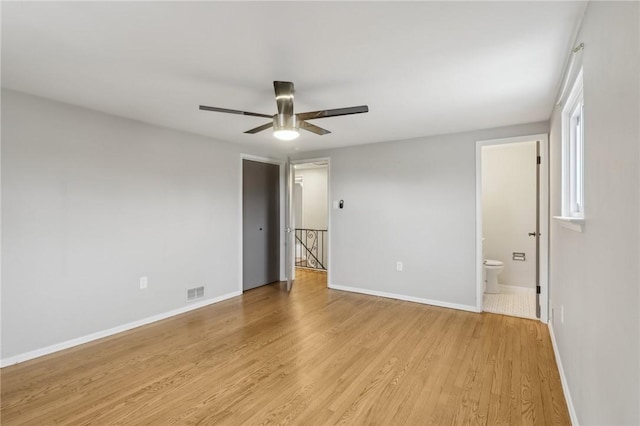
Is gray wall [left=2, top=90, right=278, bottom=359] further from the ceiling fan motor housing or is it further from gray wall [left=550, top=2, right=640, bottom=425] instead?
gray wall [left=550, top=2, right=640, bottom=425]

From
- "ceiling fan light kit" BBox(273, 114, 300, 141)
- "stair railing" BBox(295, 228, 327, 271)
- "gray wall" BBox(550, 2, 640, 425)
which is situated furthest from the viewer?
"stair railing" BBox(295, 228, 327, 271)

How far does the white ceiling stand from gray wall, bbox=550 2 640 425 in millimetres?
455

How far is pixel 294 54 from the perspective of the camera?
6.76ft

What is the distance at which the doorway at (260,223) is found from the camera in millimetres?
5027

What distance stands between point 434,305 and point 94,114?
14.8 ft

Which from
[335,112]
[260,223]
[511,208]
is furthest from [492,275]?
[335,112]

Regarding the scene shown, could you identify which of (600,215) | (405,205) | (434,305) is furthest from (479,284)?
(600,215)

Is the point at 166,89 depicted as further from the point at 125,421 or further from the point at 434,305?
the point at 434,305

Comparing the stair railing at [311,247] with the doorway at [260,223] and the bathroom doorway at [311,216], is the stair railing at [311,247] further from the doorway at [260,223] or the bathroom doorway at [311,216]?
the doorway at [260,223]

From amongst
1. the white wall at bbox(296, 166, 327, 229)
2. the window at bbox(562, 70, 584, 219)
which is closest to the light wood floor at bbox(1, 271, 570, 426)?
the window at bbox(562, 70, 584, 219)

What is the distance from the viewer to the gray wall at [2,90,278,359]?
8.85 ft

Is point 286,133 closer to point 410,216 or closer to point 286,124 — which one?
point 286,124

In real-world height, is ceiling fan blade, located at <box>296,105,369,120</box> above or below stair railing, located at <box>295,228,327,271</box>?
above

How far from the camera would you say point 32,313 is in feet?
9.11
